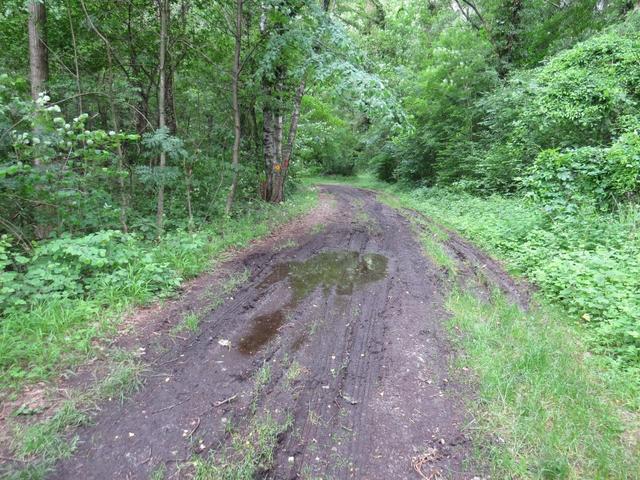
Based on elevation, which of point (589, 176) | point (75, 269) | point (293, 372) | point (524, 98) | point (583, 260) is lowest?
point (293, 372)

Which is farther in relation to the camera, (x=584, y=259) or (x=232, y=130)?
(x=232, y=130)

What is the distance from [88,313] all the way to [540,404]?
4.12 m

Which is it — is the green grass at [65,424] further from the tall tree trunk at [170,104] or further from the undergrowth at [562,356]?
the tall tree trunk at [170,104]

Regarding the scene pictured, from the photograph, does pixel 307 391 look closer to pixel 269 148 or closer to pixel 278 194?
pixel 278 194

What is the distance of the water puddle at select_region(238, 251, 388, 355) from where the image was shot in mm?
3438

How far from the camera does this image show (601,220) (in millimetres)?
5531

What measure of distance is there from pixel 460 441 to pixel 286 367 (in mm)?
1430

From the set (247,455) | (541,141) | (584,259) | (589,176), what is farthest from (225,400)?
(541,141)

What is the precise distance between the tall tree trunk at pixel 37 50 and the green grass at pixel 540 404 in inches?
256

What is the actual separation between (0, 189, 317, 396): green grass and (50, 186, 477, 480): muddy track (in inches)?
23.0

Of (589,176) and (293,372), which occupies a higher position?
(589,176)

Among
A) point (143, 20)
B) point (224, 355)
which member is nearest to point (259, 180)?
point (143, 20)

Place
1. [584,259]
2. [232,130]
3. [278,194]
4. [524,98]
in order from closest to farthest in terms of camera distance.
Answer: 1. [584,259]
2. [232,130]
3. [278,194]
4. [524,98]

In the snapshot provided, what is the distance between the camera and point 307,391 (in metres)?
2.60
